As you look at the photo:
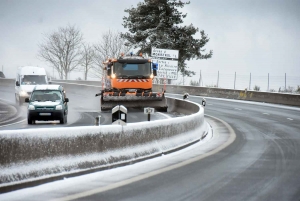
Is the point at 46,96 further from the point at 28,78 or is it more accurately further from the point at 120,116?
the point at 28,78

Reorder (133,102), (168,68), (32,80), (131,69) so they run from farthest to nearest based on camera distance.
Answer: (168,68), (32,80), (131,69), (133,102)

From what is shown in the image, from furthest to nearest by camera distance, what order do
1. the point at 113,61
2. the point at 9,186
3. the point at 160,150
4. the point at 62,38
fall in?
1. the point at 62,38
2. the point at 113,61
3. the point at 160,150
4. the point at 9,186

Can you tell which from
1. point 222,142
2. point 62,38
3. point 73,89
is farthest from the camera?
point 62,38

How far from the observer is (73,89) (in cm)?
5806

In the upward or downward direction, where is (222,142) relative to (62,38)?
downward

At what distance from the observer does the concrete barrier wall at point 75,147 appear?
859 cm

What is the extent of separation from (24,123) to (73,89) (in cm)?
3288

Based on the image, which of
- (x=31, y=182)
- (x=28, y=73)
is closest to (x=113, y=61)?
(x=28, y=73)

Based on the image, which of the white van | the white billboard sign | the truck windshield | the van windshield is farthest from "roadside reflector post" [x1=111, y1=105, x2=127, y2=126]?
the white billboard sign

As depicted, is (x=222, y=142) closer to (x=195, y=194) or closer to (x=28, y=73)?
(x=195, y=194)

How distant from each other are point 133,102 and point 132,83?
42.3 inches

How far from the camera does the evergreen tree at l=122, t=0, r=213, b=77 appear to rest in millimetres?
66562

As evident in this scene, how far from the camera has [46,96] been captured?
84.4 ft

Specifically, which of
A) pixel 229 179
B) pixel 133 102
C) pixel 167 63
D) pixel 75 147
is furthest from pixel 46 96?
pixel 167 63
